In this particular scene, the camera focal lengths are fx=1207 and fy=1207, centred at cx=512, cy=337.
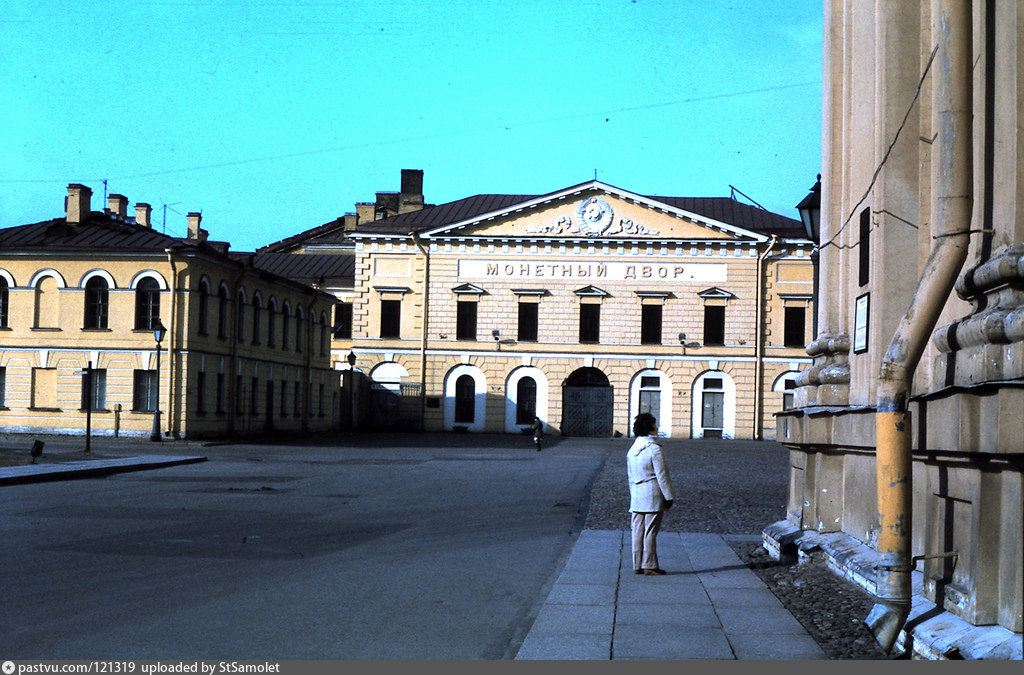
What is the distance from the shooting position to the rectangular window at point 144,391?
41906 mm

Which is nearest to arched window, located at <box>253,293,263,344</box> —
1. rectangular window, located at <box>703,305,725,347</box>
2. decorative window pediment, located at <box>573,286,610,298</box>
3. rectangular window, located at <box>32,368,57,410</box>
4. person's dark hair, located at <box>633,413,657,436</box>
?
rectangular window, located at <box>32,368,57,410</box>

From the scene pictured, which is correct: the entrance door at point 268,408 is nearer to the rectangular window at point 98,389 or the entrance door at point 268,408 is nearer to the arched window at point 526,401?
the rectangular window at point 98,389

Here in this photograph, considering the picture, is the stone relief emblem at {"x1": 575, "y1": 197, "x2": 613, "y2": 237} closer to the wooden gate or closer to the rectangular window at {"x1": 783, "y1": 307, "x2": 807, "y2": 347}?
the wooden gate

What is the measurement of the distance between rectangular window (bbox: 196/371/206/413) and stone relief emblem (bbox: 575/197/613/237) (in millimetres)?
22117

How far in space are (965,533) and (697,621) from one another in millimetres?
2232

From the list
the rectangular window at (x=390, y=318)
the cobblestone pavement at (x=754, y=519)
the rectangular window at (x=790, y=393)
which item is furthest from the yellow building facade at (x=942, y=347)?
the rectangular window at (x=390, y=318)

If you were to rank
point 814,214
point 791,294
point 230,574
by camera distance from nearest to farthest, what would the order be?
point 230,574
point 814,214
point 791,294

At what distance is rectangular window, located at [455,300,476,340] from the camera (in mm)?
58312

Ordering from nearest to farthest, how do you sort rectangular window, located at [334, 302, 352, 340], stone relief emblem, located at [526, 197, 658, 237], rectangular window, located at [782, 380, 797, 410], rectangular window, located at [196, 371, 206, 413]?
rectangular window, located at [782, 380, 797, 410] → rectangular window, located at [196, 371, 206, 413] → stone relief emblem, located at [526, 197, 658, 237] → rectangular window, located at [334, 302, 352, 340]

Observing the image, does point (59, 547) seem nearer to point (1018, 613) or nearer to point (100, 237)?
point (1018, 613)

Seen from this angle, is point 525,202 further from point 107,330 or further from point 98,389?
point 98,389

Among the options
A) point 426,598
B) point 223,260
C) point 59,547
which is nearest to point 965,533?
point 426,598

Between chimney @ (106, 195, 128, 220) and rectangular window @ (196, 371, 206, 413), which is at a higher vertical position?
chimney @ (106, 195, 128, 220)

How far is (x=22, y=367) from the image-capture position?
42.2 metres
